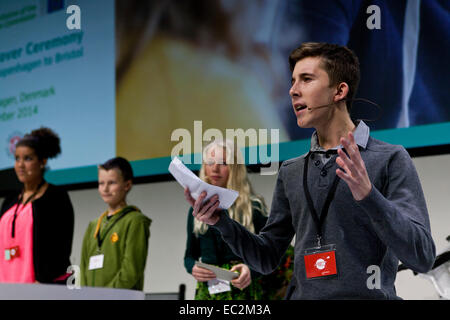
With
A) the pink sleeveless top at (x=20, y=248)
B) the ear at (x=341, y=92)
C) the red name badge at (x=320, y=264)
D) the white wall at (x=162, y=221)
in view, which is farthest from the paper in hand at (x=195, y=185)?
the white wall at (x=162, y=221)

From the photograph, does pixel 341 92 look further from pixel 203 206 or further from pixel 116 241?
pixel 116 241

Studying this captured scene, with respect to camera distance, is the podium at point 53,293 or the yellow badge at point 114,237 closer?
the podium at point 53,293

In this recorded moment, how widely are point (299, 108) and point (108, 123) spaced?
131 inches

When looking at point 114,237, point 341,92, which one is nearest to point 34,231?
point 114,237

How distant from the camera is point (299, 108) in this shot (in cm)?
180

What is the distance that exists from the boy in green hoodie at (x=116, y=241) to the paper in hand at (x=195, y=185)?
1.95 metres

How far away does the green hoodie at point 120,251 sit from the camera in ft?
11.3

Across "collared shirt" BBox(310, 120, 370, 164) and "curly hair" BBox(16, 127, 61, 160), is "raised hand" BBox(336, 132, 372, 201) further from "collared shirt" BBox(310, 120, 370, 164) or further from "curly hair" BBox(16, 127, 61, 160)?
"curly hair" BBox(16, 127, 61, 160)

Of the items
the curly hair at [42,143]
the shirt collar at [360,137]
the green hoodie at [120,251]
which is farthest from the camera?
the curly hair at [42,143]

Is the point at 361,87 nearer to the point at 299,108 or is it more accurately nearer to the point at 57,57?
the point at 299,108

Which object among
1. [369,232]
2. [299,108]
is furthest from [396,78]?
[369,232]

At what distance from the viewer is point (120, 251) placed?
11.7 feet

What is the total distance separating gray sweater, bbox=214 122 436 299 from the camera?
1.40 metres

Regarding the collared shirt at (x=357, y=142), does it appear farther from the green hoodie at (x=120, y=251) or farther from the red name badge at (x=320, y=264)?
the green hoodie at (x=120, y=251)
